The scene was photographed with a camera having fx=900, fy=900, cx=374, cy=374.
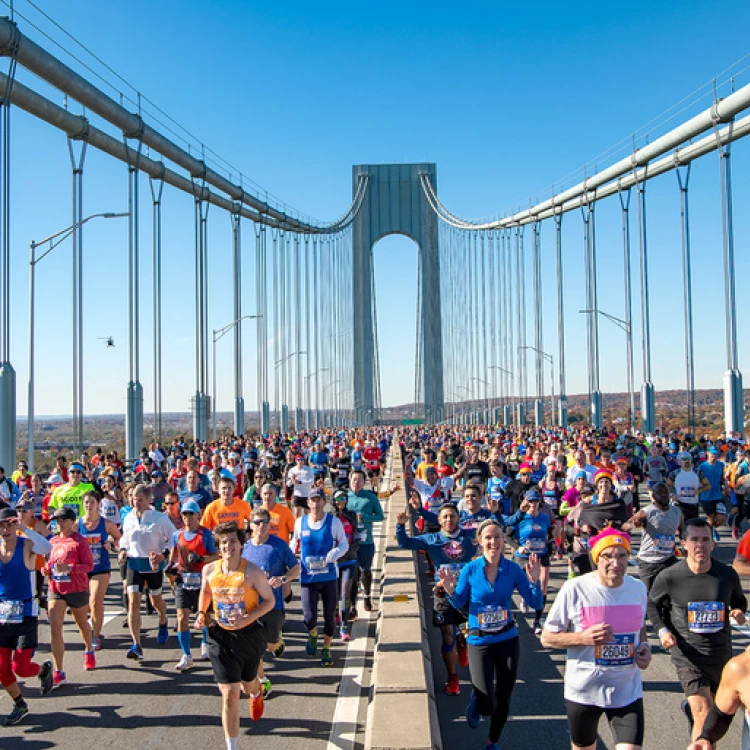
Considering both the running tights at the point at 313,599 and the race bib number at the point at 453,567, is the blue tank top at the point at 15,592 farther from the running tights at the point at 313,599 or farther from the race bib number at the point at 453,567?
the race bib number at the point at 453,567

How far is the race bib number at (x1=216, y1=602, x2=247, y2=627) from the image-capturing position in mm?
5402

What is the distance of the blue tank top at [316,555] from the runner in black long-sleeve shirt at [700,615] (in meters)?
3.09

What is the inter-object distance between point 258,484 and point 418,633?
5.55m

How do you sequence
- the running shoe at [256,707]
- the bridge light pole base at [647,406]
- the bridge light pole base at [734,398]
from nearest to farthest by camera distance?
the running shoe at [256,707]
the bridge light pole base at [734,398]
the bridge light pole base at [647,406]

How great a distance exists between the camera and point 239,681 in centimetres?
529

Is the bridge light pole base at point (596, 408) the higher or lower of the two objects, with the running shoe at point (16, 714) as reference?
higher

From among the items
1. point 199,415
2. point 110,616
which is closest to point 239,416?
point 199,415

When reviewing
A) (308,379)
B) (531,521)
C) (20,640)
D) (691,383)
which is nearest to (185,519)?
(20,640)

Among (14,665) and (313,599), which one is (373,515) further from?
(14,665)

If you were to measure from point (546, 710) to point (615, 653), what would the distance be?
1921 mm

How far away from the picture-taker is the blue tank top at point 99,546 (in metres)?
7.80

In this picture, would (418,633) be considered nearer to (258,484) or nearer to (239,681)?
(239,681)

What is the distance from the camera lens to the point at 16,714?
19.5ft

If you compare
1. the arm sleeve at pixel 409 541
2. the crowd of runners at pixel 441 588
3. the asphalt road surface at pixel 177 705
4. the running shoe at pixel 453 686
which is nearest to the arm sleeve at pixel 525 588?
the crowd of runners at pixel 441 588
